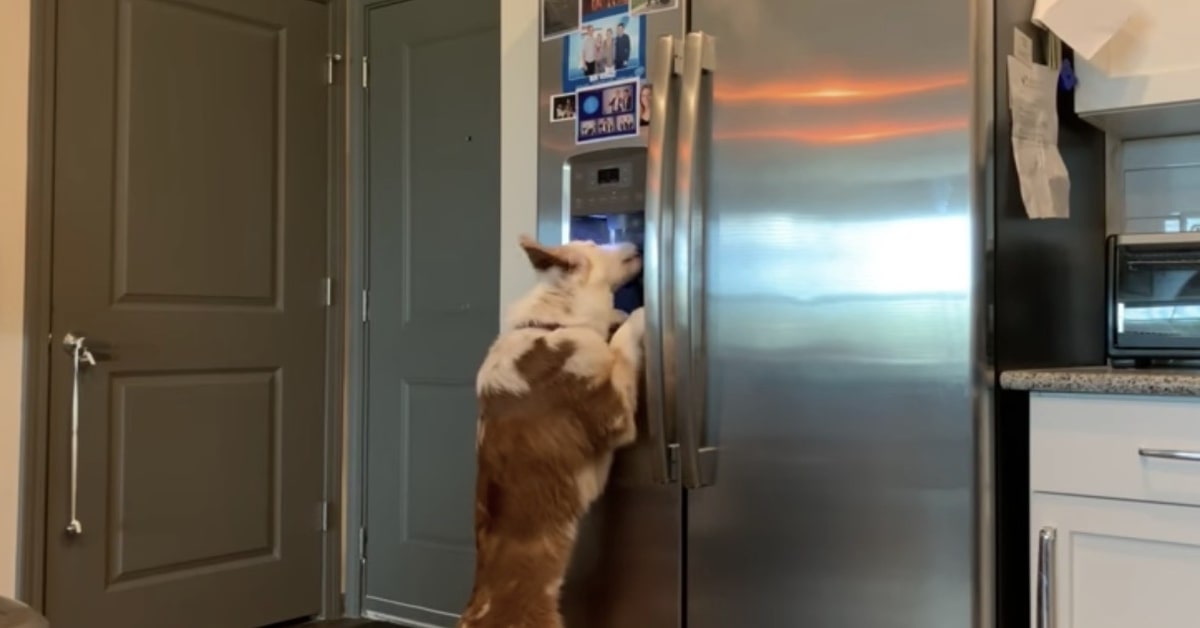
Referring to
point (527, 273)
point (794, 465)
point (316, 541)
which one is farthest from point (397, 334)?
point (794, 465)

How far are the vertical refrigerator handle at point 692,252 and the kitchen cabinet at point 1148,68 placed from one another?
0.68m

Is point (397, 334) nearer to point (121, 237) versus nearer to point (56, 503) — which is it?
point (121, 237)

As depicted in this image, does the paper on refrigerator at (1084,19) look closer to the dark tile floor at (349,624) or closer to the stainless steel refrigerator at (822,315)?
the stainless steel refrigerator at (822,315)

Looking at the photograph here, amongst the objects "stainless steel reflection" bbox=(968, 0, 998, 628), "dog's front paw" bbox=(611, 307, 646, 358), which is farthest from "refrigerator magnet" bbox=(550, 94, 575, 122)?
"stainless steel reflection" bbox=(968, 0, 998, 628)

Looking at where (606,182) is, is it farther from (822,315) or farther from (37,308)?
(37,308)

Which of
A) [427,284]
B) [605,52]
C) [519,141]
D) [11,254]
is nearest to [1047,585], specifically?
[605,52]

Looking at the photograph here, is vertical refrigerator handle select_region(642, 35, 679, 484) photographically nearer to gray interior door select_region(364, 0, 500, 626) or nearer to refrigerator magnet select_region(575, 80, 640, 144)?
refrigerator magnet select_region(575, 80, 640, 144)

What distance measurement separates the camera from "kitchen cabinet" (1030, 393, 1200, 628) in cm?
152

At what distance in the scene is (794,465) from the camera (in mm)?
1727

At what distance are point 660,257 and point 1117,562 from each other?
844 mm

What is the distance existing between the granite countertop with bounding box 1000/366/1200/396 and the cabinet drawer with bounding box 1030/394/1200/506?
0.02 m

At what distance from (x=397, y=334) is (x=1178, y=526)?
8.18 ft

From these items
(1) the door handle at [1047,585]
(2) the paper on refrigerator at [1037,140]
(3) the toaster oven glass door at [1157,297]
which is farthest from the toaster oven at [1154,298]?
(1) the door handle at [1047,585]

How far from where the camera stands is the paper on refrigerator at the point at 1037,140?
1676mm
